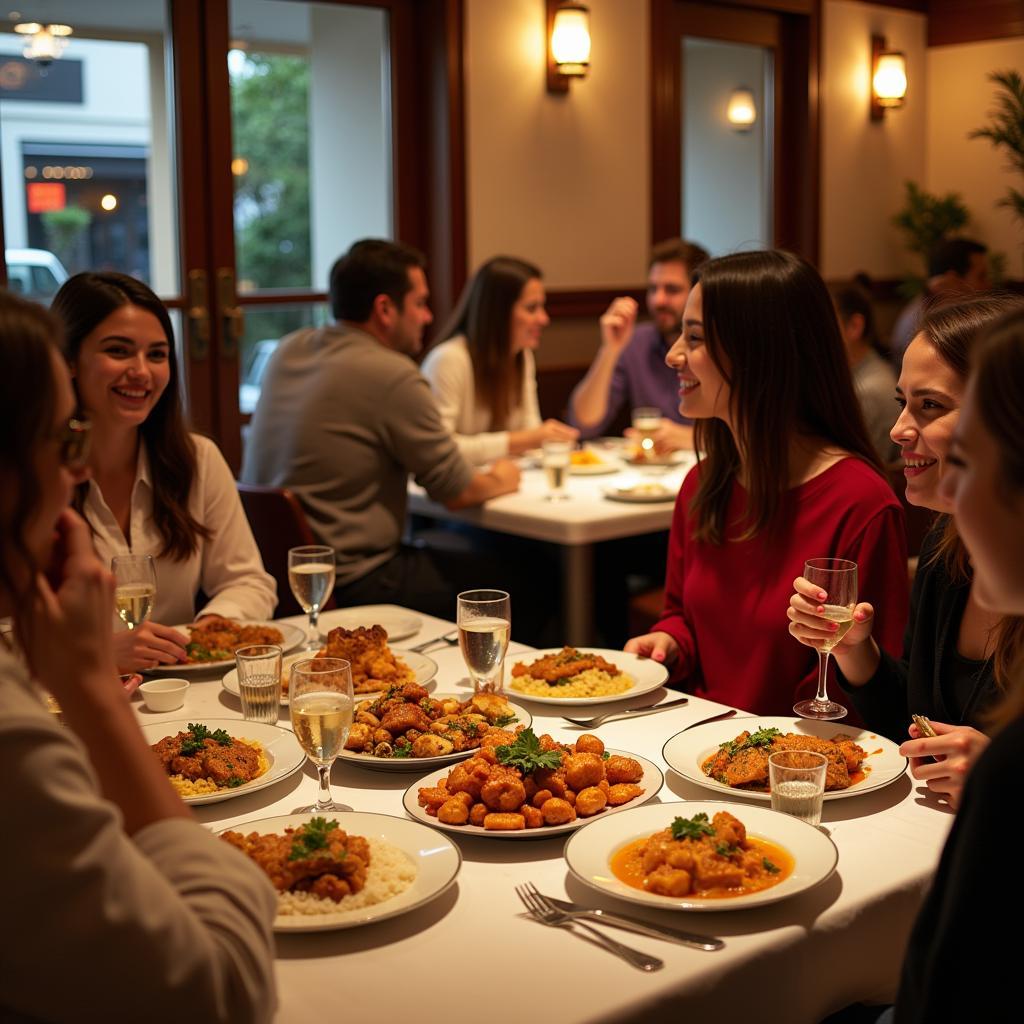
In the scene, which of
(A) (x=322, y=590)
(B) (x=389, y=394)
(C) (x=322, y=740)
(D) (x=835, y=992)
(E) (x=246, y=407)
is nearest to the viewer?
(D) (x=835, y=992)

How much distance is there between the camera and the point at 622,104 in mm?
6230

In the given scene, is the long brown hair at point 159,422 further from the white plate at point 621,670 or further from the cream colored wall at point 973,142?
the cream colored wall at point 973,142

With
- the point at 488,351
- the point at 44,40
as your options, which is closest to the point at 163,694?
the point at 488,351

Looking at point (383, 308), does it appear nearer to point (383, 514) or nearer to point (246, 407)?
point (383, 514)

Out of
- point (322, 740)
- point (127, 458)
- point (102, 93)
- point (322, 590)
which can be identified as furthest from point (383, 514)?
point (322, 740)

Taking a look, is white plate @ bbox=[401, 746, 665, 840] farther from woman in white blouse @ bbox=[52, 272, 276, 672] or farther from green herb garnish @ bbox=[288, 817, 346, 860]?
woman in white blouse @ bbox=[52, 272, 276, 672]

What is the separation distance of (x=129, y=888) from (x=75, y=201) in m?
4.15

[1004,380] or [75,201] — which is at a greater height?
[75,201]

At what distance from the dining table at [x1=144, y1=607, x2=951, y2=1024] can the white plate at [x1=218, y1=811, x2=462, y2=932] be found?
2 cm

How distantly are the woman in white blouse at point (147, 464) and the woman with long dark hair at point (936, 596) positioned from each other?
1279 millimetres

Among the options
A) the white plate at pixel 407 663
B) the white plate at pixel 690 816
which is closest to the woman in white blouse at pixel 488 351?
the white plate at pixel 407 663

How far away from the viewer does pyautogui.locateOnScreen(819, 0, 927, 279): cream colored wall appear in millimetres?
7418


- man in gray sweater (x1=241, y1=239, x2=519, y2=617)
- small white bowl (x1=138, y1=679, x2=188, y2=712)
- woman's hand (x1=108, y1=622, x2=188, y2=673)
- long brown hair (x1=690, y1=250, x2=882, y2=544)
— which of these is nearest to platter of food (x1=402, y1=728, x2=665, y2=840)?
small white bowl (x1=138, y1=679, x2=188, y2=712)

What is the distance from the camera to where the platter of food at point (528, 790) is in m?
1.50
